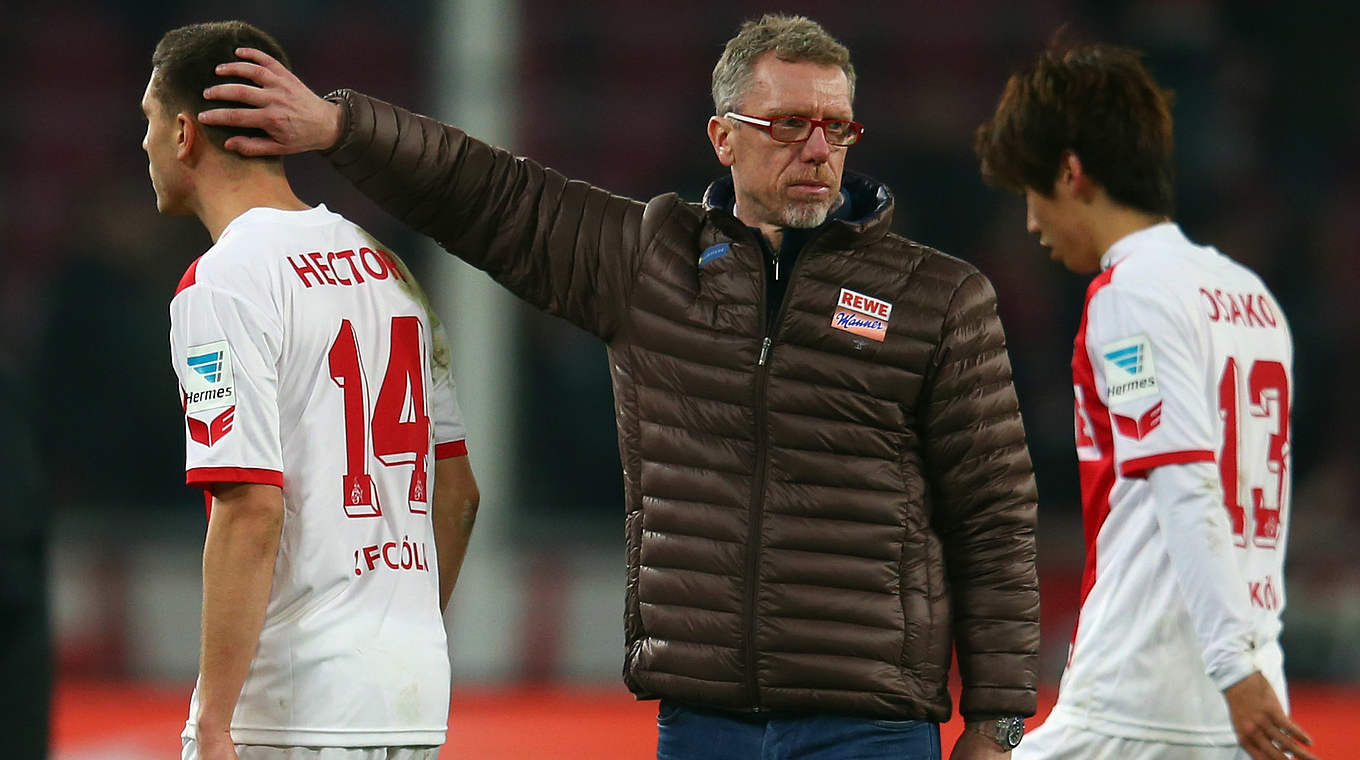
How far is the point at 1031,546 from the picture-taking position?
9.96ft

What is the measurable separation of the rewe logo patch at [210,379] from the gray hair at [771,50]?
1.06 m

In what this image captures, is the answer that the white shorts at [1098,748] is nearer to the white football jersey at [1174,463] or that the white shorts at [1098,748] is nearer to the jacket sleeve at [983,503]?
the white football jersey at [1174,463]

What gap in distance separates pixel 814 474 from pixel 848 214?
503 mm


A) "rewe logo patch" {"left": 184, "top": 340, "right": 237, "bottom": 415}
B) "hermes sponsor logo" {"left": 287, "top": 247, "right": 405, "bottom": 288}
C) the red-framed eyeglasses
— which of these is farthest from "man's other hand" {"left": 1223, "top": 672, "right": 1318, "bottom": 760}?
"rewe logo patch" {"left": 184, "top": 340, "right": 237, "bottom": 415}

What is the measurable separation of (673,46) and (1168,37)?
3252mm

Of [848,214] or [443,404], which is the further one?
[848,214]

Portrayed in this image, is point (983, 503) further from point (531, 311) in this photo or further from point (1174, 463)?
point (531, 311)

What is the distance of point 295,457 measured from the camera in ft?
8.83

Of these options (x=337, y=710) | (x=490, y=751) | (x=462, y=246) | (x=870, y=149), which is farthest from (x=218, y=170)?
(x=870, y=149)

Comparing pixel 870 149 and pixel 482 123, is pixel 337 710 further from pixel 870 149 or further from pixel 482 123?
pixel 870 149

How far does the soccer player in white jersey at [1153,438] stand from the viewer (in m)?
2.77

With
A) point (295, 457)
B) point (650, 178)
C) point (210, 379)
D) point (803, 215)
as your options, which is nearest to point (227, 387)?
point (210, 379)

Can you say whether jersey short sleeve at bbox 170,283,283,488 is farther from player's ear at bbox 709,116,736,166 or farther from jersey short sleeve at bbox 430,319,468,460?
player's ear at bbox 709,116,736,166

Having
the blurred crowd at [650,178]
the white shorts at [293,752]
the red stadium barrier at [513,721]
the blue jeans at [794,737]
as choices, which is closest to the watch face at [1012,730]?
the blue jeans at [794,737]
